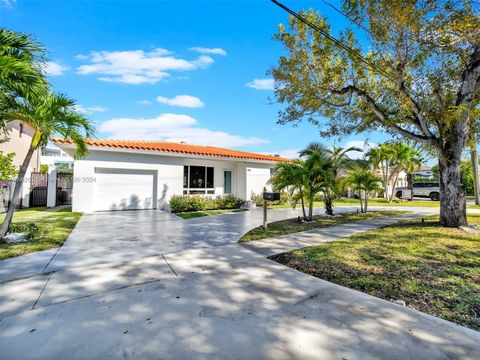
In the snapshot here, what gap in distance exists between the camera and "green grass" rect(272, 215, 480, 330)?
3158mm

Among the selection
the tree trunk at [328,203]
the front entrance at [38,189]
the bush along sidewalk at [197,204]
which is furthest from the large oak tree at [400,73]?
the front entrance at [38,189]

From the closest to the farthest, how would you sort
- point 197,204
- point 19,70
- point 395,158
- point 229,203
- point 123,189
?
1. point 19,70
2. point 123,189
3. point 197,204
4. point 229,203
5. point 395,158

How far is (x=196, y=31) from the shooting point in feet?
27.7

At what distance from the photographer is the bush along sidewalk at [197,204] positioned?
40.7ft

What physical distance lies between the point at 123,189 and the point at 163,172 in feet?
7.27

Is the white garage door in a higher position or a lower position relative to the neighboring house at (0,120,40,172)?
lower

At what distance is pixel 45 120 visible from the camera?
19.4ft

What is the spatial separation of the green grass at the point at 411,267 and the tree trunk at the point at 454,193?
1031 millimetres

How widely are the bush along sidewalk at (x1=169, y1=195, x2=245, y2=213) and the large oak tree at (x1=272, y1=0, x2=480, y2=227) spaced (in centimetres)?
615

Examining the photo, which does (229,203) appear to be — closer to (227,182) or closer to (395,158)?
(227,182)

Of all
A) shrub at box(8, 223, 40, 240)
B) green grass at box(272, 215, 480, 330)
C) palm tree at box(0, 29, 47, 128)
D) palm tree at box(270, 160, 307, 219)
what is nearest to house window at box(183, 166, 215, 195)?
palm tree at box(270, 160, 307, 219)

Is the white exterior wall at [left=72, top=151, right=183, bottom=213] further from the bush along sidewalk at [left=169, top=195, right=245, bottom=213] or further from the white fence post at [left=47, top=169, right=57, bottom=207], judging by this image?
the white fence post at [left=47, top=169, right=57, bottom=207]

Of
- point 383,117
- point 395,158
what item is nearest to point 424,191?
point 395,158

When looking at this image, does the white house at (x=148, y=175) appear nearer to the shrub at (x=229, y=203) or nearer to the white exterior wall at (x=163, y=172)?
the white exterior wall at (x=163, y=172)
